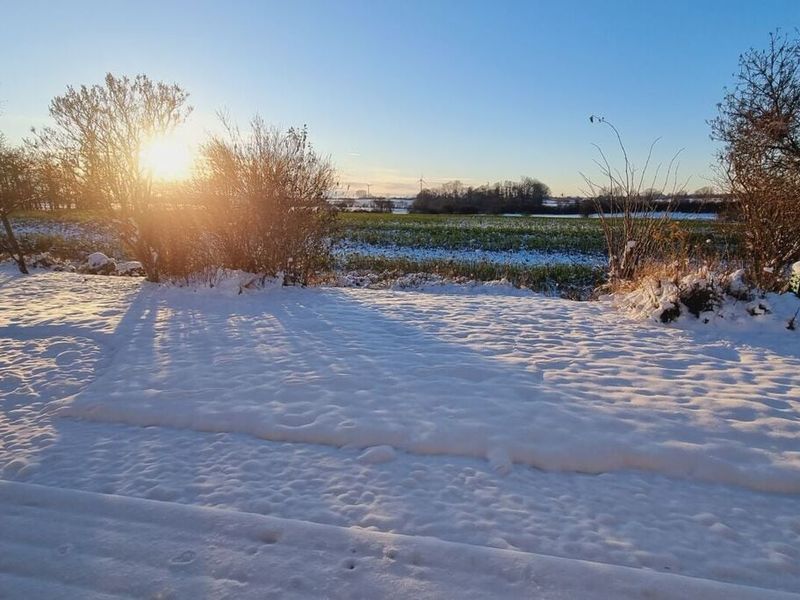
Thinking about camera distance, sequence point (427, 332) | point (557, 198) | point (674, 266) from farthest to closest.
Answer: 1. point (557, 198)
2. point (674, 266)
3. point (427, 332)

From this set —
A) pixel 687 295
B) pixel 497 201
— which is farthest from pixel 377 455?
pixel 497 201

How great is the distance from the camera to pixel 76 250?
53.2 feet

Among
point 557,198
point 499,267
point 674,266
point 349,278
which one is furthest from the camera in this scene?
point 557,198

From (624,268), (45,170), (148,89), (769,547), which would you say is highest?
(148,89)

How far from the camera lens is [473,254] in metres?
20.9

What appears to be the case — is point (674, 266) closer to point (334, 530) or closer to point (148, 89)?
point (334, 530)

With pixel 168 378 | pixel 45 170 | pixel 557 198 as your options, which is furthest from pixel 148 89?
pixel 557 198

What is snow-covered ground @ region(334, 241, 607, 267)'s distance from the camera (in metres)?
18.8

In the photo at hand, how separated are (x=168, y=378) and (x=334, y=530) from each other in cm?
298

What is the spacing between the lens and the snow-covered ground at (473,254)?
18797 millimetres

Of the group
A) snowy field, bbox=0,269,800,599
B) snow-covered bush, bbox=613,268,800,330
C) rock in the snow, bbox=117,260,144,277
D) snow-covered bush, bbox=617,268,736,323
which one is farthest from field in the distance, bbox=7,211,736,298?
snowy field, bbox=0,269,800,599

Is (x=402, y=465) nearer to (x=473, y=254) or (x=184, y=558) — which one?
(x=184, y=558)

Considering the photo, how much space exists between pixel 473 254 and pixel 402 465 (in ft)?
59.7

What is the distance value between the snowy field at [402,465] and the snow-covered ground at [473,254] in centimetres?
1280
